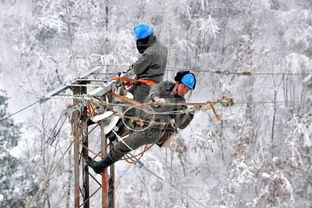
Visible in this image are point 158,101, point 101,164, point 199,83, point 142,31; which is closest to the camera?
point 158,101

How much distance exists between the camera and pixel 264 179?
1798 cm

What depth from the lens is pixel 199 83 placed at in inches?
800

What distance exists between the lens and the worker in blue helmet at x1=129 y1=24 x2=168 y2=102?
6.57m

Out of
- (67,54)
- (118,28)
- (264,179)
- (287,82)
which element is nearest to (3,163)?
(67,54)

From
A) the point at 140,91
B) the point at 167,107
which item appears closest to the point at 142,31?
the point at 140,91

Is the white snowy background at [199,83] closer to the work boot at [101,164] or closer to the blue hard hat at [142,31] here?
the work boot at [101,164]

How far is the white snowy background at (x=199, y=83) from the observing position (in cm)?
1672

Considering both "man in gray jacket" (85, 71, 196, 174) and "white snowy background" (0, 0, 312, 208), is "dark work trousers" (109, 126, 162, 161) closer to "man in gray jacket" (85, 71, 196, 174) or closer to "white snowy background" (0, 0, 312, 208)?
"man in gray jacket" (85, 71, 196, 174)

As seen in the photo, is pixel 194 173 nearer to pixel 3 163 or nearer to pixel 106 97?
pixel 3 163

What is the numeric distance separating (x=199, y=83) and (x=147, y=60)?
1379 cm

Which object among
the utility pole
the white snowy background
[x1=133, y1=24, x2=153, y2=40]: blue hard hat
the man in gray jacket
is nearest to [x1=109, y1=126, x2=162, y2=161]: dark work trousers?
the man in gray jacket

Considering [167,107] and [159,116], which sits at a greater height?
[167,107]

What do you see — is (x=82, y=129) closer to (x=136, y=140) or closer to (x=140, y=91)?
(x=136, y=140)

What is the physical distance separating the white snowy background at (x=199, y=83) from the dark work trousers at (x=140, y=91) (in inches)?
346
